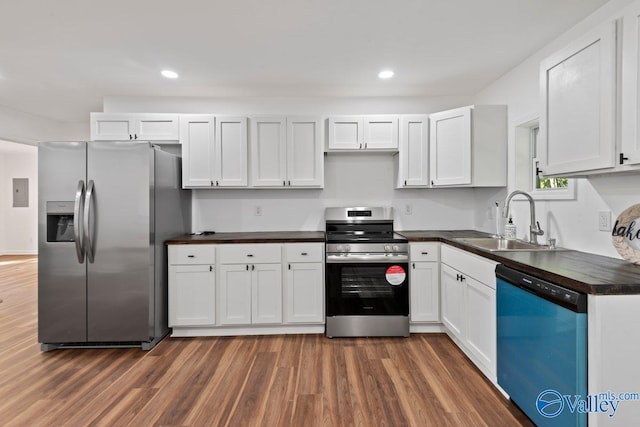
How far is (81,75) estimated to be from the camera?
309 centimetres

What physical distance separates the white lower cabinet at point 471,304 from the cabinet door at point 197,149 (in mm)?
2509

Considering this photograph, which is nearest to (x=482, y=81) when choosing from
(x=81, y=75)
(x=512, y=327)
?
(x=512, y=327)

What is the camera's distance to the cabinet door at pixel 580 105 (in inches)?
63.9

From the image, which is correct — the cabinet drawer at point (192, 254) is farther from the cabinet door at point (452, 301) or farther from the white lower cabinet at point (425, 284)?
the cabinet door at point (452, 301)

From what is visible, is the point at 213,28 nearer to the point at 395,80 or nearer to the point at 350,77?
the point at 350,77

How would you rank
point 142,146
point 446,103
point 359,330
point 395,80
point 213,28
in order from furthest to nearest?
point 446,103, point 395,80, point 359,330, point 142,146, point 213,28

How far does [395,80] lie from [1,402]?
402cm

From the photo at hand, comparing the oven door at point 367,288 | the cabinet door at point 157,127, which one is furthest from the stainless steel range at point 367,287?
the cabinet door at point 157,127

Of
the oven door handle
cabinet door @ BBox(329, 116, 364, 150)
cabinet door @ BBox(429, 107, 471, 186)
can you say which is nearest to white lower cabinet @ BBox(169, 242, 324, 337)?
the oven door handle

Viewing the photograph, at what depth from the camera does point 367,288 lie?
3.02 meters

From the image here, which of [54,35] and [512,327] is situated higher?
[54,35]

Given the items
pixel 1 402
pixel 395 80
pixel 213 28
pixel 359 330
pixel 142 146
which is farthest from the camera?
pixel 395 80

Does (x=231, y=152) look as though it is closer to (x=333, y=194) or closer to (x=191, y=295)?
(x=333, y=194)

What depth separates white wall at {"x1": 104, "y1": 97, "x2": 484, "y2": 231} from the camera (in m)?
3.70
